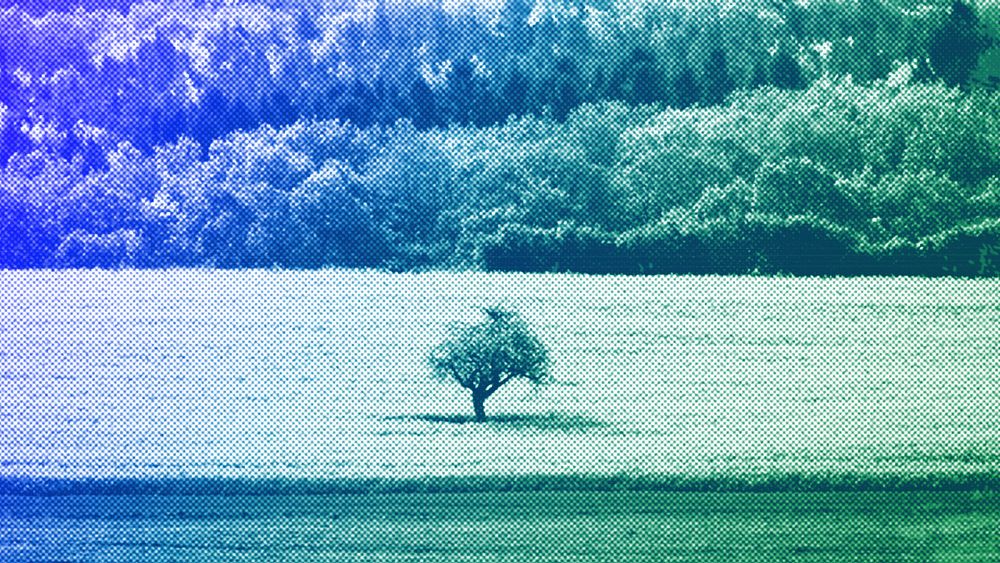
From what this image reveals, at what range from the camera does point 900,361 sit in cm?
678

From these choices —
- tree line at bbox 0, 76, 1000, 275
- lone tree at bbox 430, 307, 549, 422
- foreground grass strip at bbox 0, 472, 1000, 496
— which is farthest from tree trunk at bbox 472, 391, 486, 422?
tree line at bbox 0, 76, 1000, 275

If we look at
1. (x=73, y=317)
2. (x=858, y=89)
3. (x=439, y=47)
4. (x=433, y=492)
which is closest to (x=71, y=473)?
(x=73, y=317)

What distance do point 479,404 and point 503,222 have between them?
0.84 meters

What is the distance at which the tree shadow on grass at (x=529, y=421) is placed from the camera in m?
6.62

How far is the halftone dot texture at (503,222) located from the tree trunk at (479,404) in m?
0.06

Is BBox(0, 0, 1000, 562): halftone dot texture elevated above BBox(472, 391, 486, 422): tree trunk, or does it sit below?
above

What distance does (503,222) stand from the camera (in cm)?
684

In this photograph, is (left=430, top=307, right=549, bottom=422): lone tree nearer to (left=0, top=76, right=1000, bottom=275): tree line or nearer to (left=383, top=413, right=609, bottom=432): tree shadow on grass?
(left=383, top=413, right=609, bottom=432): tree shadow on grass

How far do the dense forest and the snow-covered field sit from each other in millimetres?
166

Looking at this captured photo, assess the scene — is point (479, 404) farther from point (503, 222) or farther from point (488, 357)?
point (503, 222)

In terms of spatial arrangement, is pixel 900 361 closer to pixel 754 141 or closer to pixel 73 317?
pixel 754 141

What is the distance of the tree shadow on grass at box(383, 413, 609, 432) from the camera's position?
6.62 metres

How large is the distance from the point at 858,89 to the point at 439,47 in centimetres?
196

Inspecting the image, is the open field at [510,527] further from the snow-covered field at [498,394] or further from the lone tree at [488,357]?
the lone tree at [488,357]
